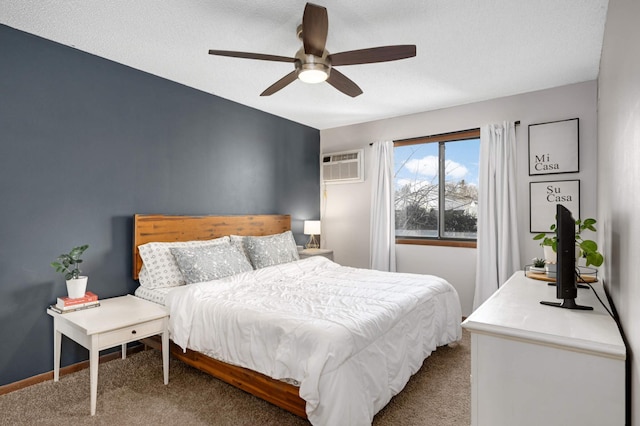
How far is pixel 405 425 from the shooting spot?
1.99 m

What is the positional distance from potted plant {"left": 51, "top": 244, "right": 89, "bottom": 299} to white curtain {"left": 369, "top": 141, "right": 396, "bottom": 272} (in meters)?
3.31

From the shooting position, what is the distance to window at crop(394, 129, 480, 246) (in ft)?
13.9

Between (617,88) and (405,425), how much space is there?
2.09 m

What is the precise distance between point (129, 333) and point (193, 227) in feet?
4.49

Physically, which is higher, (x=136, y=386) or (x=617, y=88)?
(x=617, y=88)

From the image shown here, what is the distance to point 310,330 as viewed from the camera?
1.89m

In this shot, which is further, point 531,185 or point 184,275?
point 531,185

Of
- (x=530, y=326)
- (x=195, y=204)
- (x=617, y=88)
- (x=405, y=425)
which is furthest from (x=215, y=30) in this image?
(x=405, y=425)

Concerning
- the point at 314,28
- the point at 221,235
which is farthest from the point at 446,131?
the point at 221,235

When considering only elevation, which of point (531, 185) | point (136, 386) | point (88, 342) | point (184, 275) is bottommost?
point (136, 386)

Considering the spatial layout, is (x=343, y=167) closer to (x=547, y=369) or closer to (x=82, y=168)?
(x=82, y=168)

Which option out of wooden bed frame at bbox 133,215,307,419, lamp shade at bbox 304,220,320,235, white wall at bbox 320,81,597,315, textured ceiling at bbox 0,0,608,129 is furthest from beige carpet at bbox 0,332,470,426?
textured ceiling at bbox 0,0,608,129

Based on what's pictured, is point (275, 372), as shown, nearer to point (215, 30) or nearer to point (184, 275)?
point (184, 275)

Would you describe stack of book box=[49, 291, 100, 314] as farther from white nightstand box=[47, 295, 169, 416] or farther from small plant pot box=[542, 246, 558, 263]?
small plant pot box=[542, 246, 558, 263]
